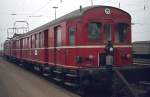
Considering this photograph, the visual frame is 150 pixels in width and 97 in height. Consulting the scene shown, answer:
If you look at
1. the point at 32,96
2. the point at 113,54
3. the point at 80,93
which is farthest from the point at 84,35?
the point at 32,96

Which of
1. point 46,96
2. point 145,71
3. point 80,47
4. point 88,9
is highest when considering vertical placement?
point 88,9

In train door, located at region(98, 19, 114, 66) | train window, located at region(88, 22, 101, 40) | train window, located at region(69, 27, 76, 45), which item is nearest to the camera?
train window, located at region(88, 22, 101, 40)

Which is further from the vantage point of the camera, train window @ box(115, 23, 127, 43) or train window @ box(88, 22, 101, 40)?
train window @ box(115, 23, 127, 43)

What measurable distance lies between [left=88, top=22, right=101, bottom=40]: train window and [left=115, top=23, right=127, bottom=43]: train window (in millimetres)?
938

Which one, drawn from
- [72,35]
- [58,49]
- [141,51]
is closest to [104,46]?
[72,35]

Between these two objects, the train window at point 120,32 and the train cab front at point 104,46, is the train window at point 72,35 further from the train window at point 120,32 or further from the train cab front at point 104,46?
the train window at point 120,32

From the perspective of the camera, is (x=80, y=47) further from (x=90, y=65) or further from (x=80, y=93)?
(x=80, y=93)

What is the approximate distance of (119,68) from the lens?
44.3ft

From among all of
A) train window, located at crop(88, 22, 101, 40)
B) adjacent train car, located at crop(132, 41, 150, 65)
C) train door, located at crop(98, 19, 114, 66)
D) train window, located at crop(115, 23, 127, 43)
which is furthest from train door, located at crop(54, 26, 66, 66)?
adjacent train car, located at crop(132, 41, 150, 65)

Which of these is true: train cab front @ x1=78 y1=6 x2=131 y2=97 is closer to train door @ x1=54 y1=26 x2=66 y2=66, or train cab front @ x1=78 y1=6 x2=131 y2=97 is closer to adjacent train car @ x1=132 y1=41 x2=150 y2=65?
train door @ x1=54 y1=26 x2=66 y2=66

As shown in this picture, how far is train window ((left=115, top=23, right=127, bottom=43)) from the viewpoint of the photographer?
1501cm

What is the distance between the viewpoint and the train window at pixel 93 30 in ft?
47.6

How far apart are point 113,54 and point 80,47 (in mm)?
1399

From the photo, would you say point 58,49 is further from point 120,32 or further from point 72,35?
point 120,32
